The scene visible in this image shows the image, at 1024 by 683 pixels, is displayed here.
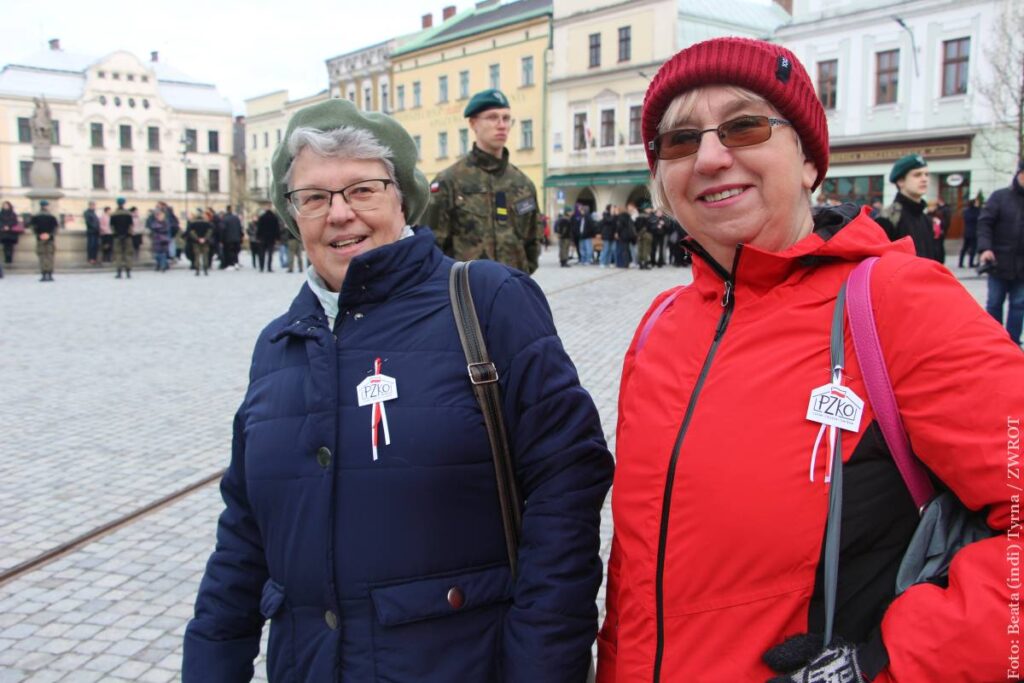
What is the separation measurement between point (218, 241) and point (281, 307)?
13.1 meters

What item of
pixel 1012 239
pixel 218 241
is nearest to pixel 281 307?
pixel 1012 239

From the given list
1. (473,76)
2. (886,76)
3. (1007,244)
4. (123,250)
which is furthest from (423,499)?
(473,76)

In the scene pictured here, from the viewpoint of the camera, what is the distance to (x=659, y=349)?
5.52 feet

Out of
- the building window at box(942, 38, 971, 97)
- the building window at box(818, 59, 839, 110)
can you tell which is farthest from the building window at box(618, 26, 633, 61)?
the building window at box(942, 38, 971, 97)

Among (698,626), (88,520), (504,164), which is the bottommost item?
(88,520)

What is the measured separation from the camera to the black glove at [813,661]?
4.13 ft

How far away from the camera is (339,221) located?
1973mm

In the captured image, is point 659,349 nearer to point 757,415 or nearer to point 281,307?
point 757,415

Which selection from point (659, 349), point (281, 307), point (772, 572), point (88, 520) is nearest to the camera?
point (772, 572)

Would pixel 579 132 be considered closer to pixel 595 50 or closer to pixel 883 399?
pixel 595 50

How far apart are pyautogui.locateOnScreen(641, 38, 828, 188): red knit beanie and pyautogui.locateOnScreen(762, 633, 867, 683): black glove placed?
0.90 m

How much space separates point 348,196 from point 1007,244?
7.71 metres

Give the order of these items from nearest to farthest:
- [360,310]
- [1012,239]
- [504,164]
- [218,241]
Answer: [360,310]
[504,164]
[1012,239]
[218,241]

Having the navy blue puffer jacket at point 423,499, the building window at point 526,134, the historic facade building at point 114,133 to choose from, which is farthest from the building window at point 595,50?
the navy blue puffer jacket at point 423,499
